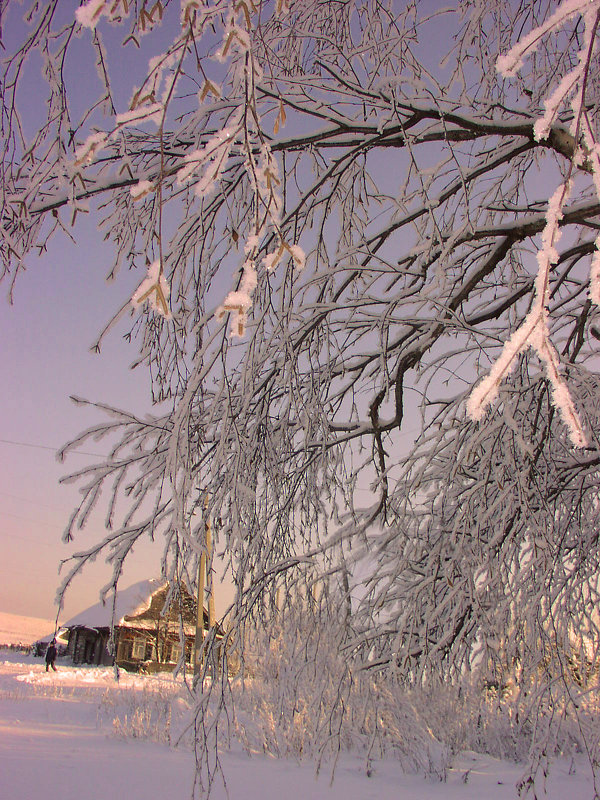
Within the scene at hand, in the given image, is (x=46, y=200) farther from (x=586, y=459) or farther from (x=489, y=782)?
(x=489, y=782)

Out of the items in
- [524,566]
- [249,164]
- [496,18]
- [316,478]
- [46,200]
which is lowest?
[524,566]

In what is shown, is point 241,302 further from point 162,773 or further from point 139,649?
point 139,649

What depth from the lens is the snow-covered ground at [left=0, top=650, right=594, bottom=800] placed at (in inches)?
240

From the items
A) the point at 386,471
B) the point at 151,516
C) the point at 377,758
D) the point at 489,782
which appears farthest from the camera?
the point at 377,758

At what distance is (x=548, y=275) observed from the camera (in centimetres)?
78

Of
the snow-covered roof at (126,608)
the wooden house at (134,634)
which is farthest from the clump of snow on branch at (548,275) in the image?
the snow-covered roof at (126,608)

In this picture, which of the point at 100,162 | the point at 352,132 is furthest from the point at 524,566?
the point at 100,162

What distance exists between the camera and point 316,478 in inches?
118

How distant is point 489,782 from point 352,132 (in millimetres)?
9235

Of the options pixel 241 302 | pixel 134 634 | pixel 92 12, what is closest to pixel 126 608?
pixel 134 634

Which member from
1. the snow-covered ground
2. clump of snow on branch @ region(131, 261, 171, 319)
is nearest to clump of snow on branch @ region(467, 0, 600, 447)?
clump of snow on branch @ region(131, 261, 171, 319)

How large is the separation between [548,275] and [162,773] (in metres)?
7.94

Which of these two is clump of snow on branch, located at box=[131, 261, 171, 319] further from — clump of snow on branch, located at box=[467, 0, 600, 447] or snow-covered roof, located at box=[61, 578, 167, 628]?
snow-covered roof, located at box=[61, 578, 167, 628]

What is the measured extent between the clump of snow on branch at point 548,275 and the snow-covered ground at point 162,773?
199 inches
